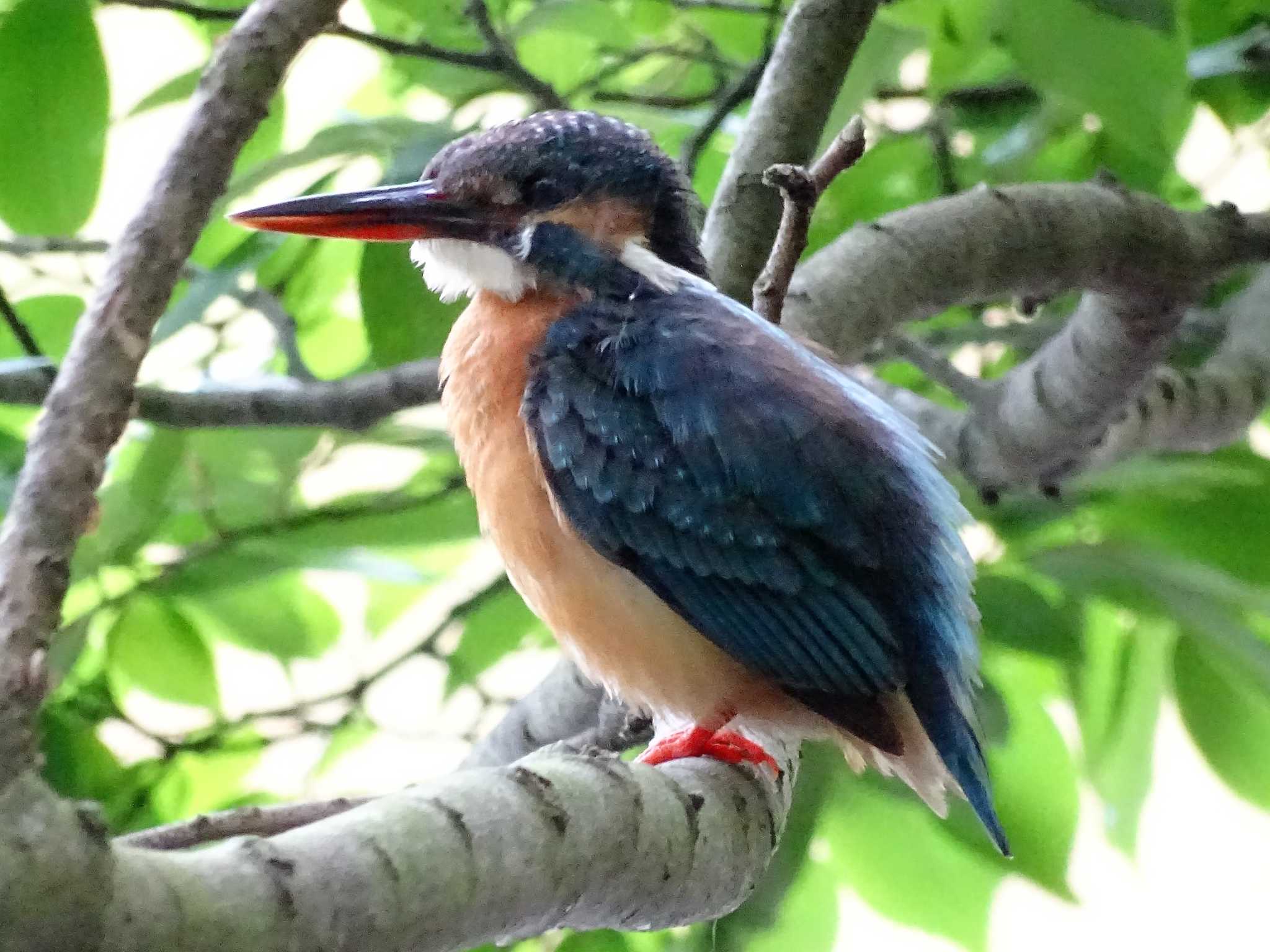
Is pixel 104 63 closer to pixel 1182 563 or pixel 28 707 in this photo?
pixel 28 707

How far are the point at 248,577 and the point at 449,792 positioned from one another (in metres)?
0.55

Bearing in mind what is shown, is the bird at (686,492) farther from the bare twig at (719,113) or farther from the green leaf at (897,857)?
the bare twig at (719,113)

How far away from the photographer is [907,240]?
3.42ft

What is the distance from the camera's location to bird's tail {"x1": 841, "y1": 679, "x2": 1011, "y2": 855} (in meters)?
0.82

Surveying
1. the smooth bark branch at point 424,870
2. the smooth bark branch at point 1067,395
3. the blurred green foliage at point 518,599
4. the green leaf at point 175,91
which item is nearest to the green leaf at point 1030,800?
the blurred green foliage at point 518,599

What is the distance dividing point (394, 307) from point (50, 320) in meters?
0.29

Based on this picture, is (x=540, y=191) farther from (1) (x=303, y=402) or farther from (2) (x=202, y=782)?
(2) (x=202, y=782)

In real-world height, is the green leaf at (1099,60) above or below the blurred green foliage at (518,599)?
above

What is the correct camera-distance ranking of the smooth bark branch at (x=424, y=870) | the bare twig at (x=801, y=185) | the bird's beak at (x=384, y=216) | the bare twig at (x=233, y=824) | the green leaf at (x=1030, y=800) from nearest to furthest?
1. the smooth bark branch at (x=424, y=870)
2. the bare twig at (x=233, y=824)
3. the bare twig at (x=801, y=185)
4. the bird's beak at (x=384, y=216)
5. the green leaf at (x=1030, y=800)

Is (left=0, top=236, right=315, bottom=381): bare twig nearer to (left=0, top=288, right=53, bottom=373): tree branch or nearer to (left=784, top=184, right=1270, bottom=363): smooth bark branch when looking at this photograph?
(left=0, top=288, right=53, bottom=373): tree branch

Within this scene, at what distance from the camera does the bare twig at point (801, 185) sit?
0.77 m

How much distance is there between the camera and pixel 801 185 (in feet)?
2.57

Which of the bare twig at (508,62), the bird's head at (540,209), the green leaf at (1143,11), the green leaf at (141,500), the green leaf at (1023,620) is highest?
the green leaf at (1143,11)

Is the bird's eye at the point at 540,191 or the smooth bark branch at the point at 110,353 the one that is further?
the bird's eye at the point at 540,191
